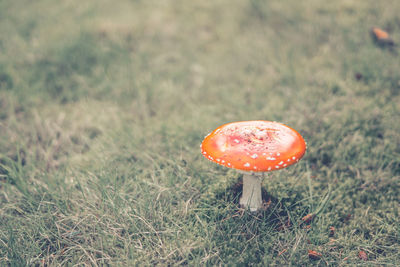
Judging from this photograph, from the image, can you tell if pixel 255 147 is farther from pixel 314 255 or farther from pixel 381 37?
pixel 381 37

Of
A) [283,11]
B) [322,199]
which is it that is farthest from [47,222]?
[283,11]

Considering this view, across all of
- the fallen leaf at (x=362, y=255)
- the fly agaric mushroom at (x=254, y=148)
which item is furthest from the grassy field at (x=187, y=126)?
the fly agaric mushroom at (x=254, y=148)

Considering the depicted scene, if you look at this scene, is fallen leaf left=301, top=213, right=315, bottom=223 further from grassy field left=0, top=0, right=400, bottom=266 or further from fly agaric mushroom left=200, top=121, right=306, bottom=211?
fly agaric mushroom left=200, top=121, right=306, bottom=211

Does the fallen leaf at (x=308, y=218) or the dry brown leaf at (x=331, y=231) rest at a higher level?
the fallen leaf at (x=308, y=218)

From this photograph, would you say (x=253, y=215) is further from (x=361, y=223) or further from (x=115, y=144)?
(x=115, y=144)

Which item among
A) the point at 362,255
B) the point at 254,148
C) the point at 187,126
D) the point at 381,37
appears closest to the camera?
the point at 254,148

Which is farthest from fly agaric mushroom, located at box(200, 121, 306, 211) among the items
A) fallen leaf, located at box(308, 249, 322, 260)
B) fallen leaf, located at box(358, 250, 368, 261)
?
fallen leaf, located at box(358, 250, 368, 261)

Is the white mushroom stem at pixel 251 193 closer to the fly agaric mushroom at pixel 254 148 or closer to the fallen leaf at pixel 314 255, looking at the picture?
the fly agaric mushroom at pixel 254 148

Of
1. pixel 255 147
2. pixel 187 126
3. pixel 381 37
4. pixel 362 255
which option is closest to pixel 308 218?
pixel 362 255
